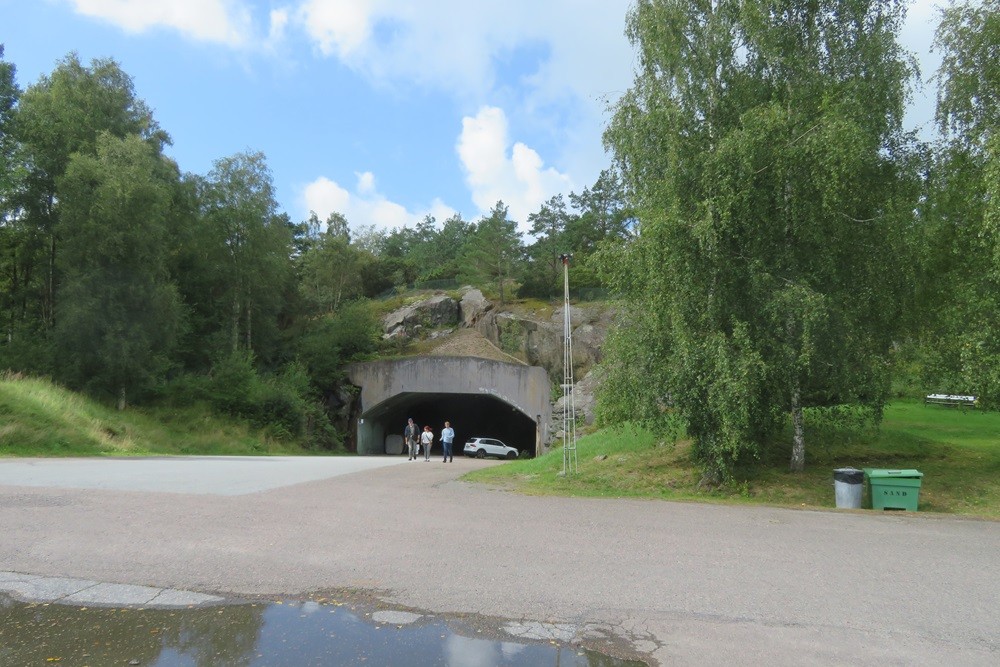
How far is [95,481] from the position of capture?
1245 cm

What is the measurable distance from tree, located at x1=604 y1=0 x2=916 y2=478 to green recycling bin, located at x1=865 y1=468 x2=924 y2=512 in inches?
76.9

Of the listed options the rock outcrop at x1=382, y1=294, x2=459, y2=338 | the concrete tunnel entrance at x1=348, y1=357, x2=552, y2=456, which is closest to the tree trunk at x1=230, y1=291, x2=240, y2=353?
the concrete tunnel entrance at x1=348, y1=357, x2=552, y2=456

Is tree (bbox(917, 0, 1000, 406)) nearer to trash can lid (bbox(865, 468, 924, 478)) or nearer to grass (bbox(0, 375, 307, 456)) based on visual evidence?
trash can lid (bbox(865, 468, 924, 478))

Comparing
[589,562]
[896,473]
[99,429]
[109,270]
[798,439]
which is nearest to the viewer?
[589,562]

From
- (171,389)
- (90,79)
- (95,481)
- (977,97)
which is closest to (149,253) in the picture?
(171,389)

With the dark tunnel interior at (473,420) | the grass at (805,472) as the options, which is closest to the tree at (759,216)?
the grass at (805,472)

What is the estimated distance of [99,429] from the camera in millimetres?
24516

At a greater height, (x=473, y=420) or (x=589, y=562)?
(x=473, y=420)

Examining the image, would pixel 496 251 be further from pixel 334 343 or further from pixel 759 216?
pixel 759 216

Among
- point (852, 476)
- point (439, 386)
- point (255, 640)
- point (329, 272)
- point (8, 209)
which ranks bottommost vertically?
point (255, 640)

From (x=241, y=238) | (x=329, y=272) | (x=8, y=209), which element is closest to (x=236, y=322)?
(x=241, y=238)

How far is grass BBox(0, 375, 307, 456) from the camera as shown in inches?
833

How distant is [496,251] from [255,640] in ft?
157

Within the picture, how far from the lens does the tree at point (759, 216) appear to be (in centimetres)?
1314
